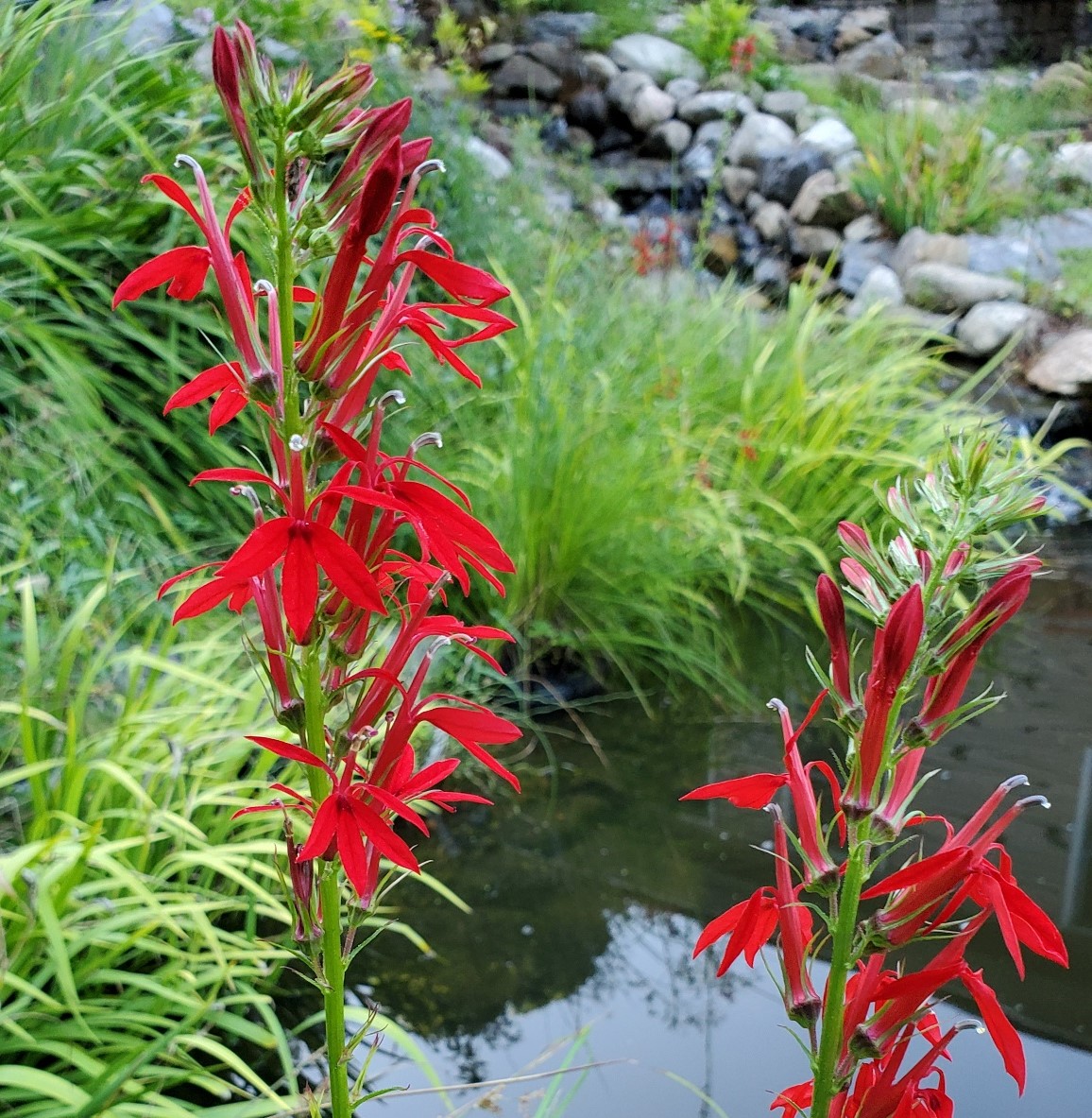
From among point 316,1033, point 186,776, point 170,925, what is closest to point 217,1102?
point 316,1033

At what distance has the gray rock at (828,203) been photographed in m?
6.73

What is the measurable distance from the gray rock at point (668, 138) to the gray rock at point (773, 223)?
3.56 feet

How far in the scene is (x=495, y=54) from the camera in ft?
26.9

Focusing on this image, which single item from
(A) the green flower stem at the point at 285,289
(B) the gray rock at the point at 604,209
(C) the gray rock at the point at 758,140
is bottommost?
(B) the gray rock at the point at 604,209

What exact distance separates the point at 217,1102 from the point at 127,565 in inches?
43.8

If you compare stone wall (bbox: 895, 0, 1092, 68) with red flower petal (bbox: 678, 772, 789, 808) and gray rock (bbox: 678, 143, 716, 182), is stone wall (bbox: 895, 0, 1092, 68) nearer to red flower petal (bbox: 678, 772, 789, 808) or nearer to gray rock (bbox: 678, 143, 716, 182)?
gray rock (bbox: 678, 143, 716, 182)

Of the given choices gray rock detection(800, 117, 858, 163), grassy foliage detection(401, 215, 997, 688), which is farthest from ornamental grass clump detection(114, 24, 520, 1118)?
gray rock detection(800, 117, 858, 163)

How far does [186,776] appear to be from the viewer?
1.77 metres

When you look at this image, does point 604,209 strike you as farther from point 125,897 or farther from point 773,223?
point 125,897

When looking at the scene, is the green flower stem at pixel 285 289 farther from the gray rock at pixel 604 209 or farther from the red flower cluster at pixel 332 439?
the gray rock at pixel 604 209

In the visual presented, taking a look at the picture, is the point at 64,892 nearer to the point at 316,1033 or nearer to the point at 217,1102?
the point at 217,1102

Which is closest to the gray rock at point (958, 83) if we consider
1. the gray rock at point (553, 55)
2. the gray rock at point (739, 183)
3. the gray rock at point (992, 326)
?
the gray rock at point (739, 183)

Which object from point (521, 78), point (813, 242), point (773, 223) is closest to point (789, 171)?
point (773, 223)

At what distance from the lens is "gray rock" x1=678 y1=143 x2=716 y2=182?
764 cm
